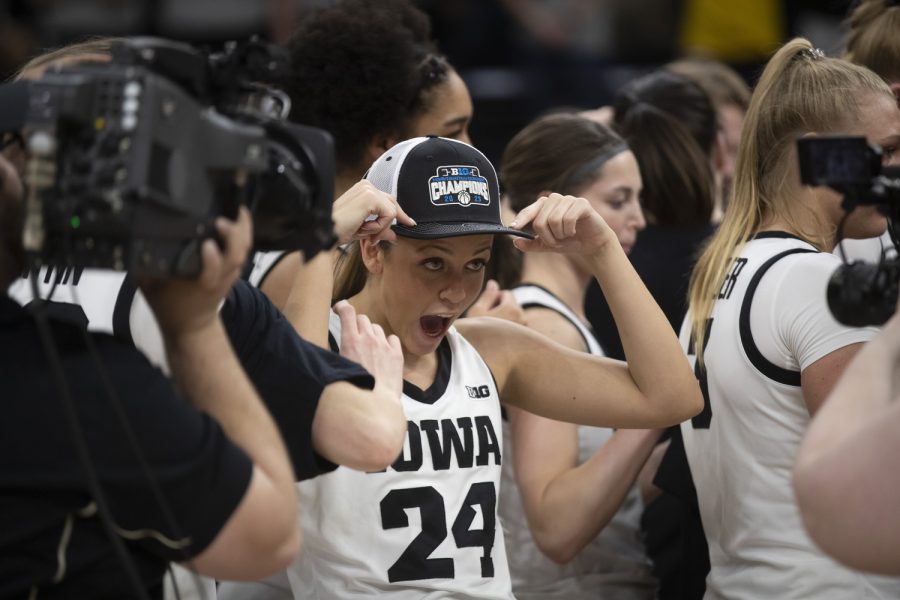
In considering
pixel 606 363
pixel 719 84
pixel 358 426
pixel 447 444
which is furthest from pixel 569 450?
pixel 719 84

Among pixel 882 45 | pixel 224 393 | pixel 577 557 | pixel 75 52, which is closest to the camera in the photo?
pixel 224 393

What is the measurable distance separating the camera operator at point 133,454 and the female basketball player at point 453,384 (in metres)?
0.64

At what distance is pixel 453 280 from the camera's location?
92.8 inches

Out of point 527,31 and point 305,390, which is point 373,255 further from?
point 527,31

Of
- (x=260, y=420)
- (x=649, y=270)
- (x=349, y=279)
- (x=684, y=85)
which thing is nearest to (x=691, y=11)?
(x=684, y=85)

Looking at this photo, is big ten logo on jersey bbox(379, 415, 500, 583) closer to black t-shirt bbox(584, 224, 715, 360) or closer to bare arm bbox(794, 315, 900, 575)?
bare arm bbox(794, 315, 900, 575)

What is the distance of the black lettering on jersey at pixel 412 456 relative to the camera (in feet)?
7.36

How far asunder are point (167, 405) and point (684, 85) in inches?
110

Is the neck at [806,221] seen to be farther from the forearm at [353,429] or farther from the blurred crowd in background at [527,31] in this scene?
the blurred crowd in background at [527,31]

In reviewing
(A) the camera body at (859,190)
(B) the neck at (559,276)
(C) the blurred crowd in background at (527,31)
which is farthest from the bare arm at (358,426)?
(C) the blurred crowd in background at (527,31)

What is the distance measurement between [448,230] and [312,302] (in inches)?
11.4

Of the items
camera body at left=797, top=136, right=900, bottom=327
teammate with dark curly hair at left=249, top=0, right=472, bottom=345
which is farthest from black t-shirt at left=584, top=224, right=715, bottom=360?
camera body at left=797, top=136, right=900, bottom=327

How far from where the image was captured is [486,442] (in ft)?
7.65

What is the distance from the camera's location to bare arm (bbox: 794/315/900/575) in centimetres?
145
